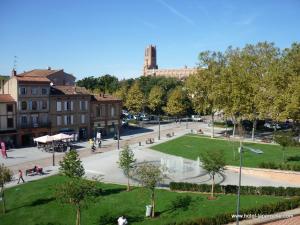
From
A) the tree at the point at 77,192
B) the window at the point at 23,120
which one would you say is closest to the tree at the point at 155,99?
the window at the point at 23,120

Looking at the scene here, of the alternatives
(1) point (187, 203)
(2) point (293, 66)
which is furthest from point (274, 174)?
(2) point (293, 66)

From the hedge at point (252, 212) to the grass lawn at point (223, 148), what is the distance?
13970 mm

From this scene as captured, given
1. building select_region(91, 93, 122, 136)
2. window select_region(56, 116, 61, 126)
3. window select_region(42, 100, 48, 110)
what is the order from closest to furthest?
window select_region(42, 100, 48, 110)
window select_region(56, 116, 61, 126)
building select_region(91, 93, 122, 136)

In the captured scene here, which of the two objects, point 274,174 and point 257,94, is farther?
point 257,94

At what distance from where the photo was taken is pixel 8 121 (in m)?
55.5

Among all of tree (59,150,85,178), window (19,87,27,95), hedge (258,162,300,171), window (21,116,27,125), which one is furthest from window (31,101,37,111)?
hedge (258,162,300,171)

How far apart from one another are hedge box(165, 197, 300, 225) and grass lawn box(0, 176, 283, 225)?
4.61 feet

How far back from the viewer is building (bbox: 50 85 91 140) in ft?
198

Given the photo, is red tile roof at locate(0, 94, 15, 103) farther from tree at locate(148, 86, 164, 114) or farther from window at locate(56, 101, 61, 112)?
tree at locate(148, 86, 164, 114)

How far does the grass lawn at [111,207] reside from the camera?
26984 millimetres

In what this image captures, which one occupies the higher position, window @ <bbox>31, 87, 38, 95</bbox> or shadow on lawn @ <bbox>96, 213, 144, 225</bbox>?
window @ <bbox>31, 87, 38, 95</bbox>

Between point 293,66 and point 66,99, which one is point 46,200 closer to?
point 66,99

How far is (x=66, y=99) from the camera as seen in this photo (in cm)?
6178

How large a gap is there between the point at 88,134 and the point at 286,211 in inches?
1702
